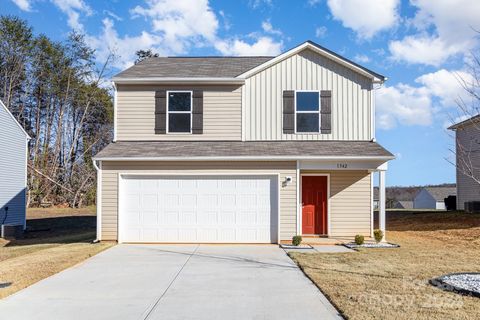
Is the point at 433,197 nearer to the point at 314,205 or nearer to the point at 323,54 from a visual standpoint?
the point at 314,205

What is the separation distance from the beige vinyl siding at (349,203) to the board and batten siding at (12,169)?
1461 centimetres

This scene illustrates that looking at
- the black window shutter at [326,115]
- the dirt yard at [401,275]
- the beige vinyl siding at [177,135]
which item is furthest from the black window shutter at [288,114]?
the dirt yard at [401,275]

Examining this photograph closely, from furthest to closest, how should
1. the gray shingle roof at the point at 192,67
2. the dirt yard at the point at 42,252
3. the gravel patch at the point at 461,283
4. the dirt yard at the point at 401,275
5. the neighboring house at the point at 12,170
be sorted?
the neighboring house at the point at 12,170, the gray shingle roof at the point at 192,67, the dirt yard at the point at 42,252, the gravel patch at the point at 461,283, the dirt yard at the point at 401,275

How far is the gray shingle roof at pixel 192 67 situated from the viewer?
1562 centimetres

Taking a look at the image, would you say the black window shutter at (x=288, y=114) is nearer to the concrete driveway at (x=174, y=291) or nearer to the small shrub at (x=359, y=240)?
the small shrub at (x=359, y=240)

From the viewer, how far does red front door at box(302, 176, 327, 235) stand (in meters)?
15.2

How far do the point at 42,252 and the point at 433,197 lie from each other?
167ft

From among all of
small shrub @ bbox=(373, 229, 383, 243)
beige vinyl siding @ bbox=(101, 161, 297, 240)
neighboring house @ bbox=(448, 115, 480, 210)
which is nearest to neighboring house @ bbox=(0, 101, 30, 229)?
beige vinyl siding @ bbox=(101, 161, 297, 240)

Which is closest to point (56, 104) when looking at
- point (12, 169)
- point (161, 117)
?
point (12, 169)

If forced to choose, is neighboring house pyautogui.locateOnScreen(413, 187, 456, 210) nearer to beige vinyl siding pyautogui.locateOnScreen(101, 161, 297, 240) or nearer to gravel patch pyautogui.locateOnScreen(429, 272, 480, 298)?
beige vinyl siding pyautogui.locateOnScreen(101, 161, 297, 240)

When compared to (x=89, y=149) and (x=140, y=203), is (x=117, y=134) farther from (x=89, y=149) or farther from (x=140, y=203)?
(x=89, y=149)

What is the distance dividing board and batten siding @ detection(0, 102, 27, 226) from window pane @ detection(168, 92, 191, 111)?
9.77 metres

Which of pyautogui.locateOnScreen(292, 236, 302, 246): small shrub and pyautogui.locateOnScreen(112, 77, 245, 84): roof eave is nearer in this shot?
pyautogui.locateOnScreen(292, 236, 302, 246): small shrub

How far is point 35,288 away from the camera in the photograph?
25.4 feet
